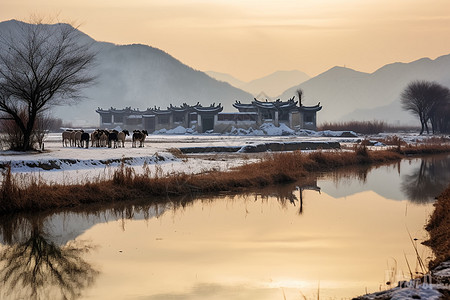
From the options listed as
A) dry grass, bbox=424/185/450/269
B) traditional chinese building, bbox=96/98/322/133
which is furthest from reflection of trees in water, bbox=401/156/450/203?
traditional chinese building, bbox=96/98/322/133

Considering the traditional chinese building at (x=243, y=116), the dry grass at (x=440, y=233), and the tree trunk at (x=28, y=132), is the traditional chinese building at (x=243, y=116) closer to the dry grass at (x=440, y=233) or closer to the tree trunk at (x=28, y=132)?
the tree trunk at (x=28, y=132)

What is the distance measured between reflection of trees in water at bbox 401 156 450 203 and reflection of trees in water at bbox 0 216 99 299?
1227cm

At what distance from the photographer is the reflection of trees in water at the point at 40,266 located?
9.45m

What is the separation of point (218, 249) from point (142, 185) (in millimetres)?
7430

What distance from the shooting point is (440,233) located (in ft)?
40.5

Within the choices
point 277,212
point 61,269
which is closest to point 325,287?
point 61,269

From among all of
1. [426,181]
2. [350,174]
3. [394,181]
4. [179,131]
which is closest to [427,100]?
[179,131]

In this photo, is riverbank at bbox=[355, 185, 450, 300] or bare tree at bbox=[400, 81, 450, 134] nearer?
riverbank at bbox=[355, 185, 450, 300]

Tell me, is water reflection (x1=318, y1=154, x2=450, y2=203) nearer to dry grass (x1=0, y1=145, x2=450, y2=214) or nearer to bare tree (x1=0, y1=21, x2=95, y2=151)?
dry grass (x1=0, y1=145, x2=450, y2=214)

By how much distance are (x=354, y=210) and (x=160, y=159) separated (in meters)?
11.6

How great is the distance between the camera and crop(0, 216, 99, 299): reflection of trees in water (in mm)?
9453

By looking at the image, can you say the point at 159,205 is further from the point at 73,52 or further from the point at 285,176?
the point at 73,52

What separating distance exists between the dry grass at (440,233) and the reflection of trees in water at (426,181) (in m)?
5.65

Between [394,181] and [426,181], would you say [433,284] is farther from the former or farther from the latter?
[426,181]
